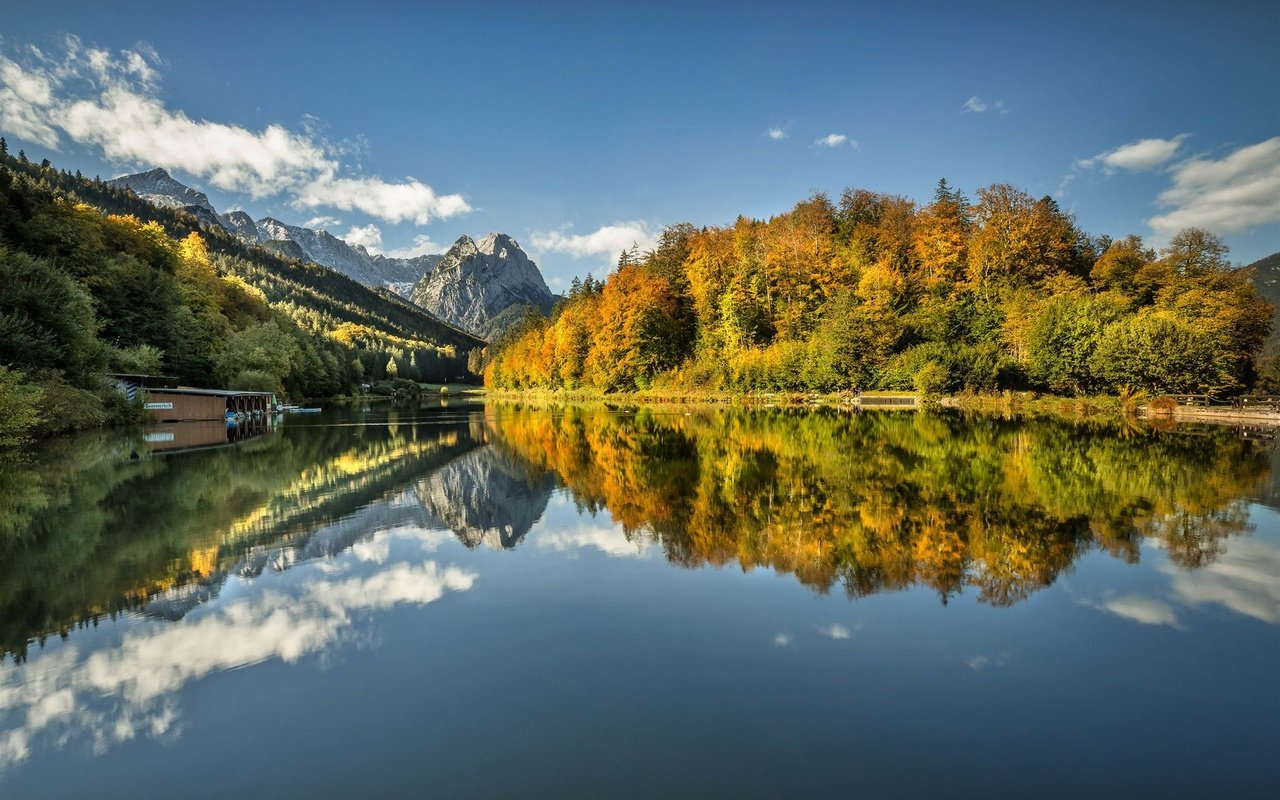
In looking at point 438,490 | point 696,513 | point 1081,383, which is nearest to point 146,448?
point 438,490

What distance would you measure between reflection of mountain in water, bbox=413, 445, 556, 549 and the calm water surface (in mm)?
Result: 162

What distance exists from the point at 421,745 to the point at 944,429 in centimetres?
2868

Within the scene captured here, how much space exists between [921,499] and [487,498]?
9.93 meters

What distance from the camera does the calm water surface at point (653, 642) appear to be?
4184 mm

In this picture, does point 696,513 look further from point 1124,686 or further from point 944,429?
point 944,429

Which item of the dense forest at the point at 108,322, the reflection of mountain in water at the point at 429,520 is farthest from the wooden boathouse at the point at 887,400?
the dense forest at the point at 108,322

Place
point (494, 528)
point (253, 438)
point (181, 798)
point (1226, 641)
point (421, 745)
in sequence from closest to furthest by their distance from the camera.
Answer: point (181, 798) → point (421, 745) → point (1226, 641) → point (494, 528) → point (253, 438)

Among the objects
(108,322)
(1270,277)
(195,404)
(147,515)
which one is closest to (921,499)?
(147,515)

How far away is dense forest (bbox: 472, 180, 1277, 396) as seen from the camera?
41906 mm

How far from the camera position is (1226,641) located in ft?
20.4

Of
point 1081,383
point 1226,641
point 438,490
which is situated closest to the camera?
point 1226,641

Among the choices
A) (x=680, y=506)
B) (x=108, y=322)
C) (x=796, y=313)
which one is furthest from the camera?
(x=796, y=313)

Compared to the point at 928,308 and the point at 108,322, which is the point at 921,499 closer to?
the point at 928,308

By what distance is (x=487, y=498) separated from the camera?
49.3ft
